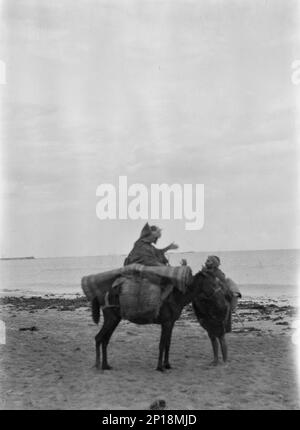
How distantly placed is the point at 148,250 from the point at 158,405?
2475 millimetres

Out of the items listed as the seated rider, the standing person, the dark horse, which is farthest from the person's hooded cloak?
the standing person

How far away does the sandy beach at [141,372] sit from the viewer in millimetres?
6859

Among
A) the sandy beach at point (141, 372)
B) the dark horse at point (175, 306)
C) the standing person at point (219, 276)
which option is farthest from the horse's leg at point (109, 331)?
the standing person at point (219, 276)

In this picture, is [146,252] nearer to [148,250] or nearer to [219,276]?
[148,250]

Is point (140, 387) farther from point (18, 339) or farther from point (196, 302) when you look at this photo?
point (18, 339)

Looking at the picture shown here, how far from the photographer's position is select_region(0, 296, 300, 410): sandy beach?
6.86 meters

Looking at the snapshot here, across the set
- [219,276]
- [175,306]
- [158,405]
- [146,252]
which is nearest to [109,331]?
[175,306]

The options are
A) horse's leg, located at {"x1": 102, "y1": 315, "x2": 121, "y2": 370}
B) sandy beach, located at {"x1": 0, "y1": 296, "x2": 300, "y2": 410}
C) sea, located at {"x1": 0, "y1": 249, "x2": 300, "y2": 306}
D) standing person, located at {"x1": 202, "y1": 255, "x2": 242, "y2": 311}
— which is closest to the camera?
sandy beach, located at {"x1": 0, "y1": 296, "x2": 300, "y2": 410}

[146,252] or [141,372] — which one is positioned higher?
→ [146,252]

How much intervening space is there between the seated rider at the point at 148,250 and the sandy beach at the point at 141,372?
70.3 inches

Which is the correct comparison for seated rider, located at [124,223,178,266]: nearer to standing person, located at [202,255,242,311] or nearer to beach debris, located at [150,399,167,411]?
standing person, located at [202,255,242,311]

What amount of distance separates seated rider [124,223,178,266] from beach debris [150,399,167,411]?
2.20 metres

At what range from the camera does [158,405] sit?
6.58 metres
